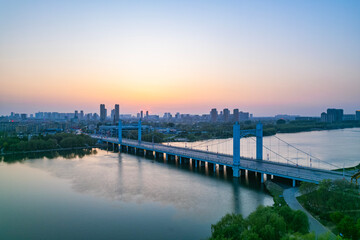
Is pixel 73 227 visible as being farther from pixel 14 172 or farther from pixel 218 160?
pixel 14 172

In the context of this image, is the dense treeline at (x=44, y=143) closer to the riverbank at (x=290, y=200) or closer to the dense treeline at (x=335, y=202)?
the riverbank at (x=290, y=200)

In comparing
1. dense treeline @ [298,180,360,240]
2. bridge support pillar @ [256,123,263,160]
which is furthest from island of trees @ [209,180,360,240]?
bridge support pillar @ [256,123,263,160]

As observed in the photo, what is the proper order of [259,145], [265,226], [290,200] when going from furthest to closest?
[259,145] < [290,200] < [265,226]

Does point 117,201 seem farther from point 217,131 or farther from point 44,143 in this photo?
point 217,131

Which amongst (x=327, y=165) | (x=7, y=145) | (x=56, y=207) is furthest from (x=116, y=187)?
(x=7, y=145)

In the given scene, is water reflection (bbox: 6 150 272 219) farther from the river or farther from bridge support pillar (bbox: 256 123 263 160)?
bridge support pillar (bbox: 256 123 263 160)

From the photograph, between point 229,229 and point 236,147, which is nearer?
point 229,229

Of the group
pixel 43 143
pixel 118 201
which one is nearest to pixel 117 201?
pixel 118 201
